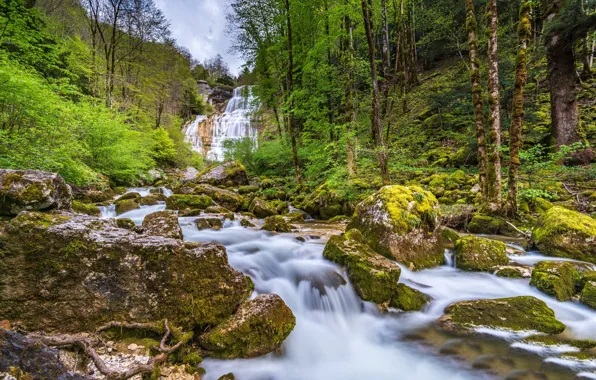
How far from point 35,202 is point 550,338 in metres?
7.75

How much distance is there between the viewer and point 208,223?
7.79 metres

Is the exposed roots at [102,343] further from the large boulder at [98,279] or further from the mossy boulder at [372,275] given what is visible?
the mossy boulder at [372,275]

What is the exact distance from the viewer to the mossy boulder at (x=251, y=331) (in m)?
2.83

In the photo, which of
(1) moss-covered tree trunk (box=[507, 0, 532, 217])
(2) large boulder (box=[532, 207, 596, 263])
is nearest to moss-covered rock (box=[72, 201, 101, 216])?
(2) large boulder (box=[532, 207, 596, 263])

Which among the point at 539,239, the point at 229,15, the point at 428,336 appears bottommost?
the point at 428,336

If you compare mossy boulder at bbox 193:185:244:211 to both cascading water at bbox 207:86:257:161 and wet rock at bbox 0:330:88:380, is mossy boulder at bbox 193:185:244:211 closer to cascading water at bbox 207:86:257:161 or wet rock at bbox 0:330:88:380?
wet rock at bbox 0:330:88:380

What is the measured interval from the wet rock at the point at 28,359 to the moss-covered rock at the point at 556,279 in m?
5.80

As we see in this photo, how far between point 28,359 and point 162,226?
11.6ft

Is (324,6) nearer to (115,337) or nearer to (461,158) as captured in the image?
(461,158)

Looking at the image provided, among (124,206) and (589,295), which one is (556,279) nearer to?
(589,295)

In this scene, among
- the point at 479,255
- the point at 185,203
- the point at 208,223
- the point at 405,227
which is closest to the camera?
the point at 479,255

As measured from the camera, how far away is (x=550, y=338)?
3387 mm

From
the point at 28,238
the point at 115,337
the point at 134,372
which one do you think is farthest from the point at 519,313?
the point at 28,238

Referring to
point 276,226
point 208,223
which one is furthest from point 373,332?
point 208,223
